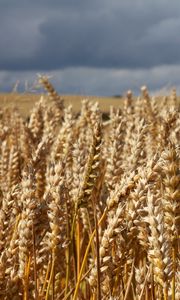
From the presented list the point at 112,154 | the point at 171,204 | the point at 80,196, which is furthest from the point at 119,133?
the point at 171,204

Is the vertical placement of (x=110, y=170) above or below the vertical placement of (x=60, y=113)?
below

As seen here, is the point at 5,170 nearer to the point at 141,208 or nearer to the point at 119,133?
the point at 119,133

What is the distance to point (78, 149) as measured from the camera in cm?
221

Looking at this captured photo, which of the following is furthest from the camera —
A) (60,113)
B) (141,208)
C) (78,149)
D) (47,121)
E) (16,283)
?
(60,113)

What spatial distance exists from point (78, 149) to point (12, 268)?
0.62 meters

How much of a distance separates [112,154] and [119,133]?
22 cm

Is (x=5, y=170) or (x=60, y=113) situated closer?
(x=5, y=170)

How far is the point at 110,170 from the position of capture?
242 cm

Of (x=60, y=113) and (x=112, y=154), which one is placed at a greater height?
(x=60, y=113)

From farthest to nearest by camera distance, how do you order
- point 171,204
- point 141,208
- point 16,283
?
point 16,283
point 141,208
point 171,204

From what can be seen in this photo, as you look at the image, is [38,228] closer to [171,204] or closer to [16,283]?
[16,283]

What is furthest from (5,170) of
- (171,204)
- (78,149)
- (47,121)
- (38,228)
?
(171,204)

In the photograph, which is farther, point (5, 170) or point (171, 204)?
point (5, 170)

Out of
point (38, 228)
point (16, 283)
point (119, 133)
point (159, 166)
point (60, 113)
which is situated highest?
point (60, 113)
